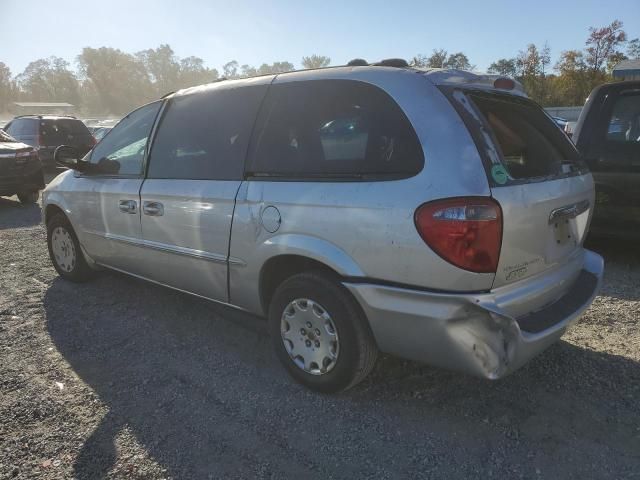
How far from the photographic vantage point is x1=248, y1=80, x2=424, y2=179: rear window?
2.38 metres

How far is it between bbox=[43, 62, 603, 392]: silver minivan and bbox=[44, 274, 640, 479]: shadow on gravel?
0.29m

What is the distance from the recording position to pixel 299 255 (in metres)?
2.65

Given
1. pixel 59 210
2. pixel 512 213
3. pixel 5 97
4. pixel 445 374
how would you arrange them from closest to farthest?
pixel 512 213, pixel 445 374, pixel 59 210, pixel 5 97

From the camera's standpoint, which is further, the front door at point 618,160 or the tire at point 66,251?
the front door at point 618,160

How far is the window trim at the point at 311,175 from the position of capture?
7.60ft

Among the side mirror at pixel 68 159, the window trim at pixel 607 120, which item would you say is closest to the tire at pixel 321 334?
the side mirror at pixel 68 159

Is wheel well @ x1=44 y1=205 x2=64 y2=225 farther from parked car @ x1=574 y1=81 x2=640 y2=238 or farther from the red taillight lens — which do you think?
parked car @ x1=574 y1=81 x2=640 y2=238

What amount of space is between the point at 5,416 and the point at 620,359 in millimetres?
3682

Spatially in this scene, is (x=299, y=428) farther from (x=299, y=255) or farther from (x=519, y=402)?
(x=519, y=402)

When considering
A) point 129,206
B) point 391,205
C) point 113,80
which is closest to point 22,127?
point 129,206

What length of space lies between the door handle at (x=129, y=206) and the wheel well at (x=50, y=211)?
1250mm

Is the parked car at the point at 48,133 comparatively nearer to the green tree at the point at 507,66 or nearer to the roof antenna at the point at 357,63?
the roof antenna at the point at 357,63

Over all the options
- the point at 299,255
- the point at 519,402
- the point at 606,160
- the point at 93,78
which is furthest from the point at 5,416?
the point at 93,78

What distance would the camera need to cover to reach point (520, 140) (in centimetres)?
274
